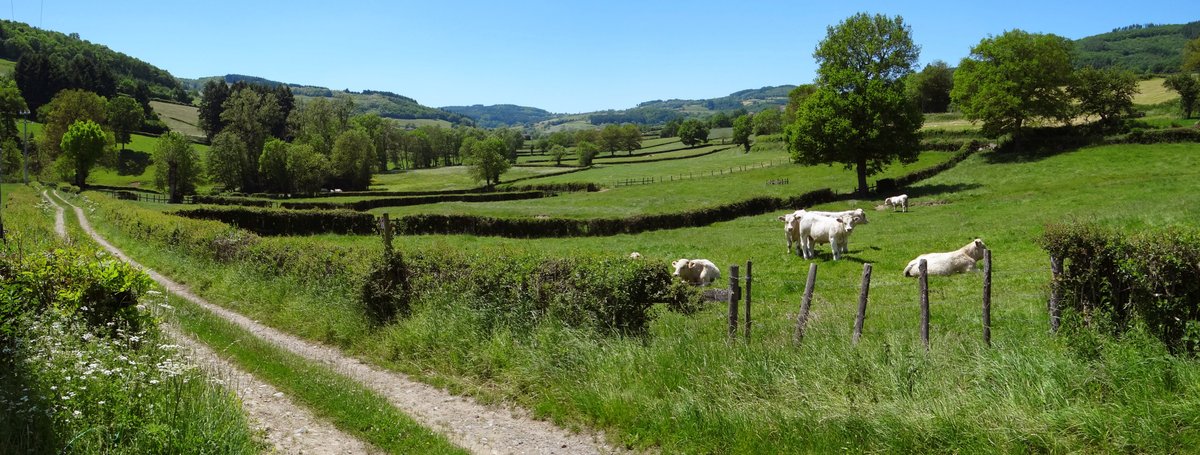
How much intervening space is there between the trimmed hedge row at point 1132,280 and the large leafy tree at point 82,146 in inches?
3996

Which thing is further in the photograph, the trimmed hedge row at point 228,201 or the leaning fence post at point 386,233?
the trimmed hedge row at point 228,201

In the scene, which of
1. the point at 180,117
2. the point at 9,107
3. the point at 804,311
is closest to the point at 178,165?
the point at 9,107

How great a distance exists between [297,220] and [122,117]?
103 meters

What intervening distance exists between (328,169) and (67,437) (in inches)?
3874

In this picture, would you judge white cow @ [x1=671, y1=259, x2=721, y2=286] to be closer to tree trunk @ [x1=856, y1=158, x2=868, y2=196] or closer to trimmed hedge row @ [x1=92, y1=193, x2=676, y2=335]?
trimmed hedge row @ [x1=92, y1=193, x2=676, y2=335]

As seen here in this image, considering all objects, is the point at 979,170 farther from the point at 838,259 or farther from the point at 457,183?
the point at 457,183

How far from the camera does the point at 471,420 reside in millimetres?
9359

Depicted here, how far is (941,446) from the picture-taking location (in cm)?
686

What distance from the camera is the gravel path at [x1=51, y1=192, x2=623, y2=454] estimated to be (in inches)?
332

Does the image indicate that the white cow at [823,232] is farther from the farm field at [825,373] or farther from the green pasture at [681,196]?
the green pasture at [681,196]

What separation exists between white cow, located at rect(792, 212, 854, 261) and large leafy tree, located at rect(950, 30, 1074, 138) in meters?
44.0

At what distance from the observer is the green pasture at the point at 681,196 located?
49.5m

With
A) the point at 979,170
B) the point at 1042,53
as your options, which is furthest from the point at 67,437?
the point at 1042,53

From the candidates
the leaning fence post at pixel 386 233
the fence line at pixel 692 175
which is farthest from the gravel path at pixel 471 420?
the fence line at pixel 692 175
